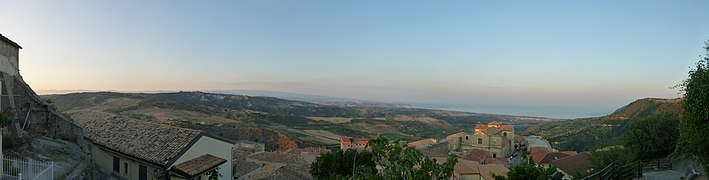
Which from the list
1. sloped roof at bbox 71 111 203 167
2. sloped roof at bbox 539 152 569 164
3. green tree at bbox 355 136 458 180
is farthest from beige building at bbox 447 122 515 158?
green tree at bbox 355 136 458 180

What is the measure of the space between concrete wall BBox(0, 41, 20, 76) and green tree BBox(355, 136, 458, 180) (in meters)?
15.0

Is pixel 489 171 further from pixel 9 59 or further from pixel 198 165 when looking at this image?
pixel 9 59

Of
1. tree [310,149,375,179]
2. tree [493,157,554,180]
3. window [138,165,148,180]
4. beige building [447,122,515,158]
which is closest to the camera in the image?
tree [493,157,554,180]

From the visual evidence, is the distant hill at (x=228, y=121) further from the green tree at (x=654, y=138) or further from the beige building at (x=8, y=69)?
the green tree at (x=654, y=138)

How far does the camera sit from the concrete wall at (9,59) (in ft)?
46.0

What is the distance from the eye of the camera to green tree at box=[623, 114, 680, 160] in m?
18.4

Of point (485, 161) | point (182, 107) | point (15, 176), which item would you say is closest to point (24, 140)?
point (15, 176)

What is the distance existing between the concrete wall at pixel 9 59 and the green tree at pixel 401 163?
49.1 ft

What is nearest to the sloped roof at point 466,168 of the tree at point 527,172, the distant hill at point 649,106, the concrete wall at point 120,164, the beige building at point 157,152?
the distant hill at point 649,106

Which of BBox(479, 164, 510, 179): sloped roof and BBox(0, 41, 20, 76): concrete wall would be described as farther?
BBox(479, 164, 510, 179): sloped roof

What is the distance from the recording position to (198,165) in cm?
1723

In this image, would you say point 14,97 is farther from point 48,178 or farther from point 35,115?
point 48,178

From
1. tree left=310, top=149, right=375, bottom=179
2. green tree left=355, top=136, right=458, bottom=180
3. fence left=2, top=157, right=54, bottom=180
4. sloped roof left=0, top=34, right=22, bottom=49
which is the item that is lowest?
tree left=310, top=149, right=375, bottom=179

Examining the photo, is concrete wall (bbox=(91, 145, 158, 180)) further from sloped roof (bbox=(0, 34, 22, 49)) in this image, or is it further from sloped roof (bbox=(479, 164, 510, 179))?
sloped roof (bbox=(479, 164, 510, 179))
